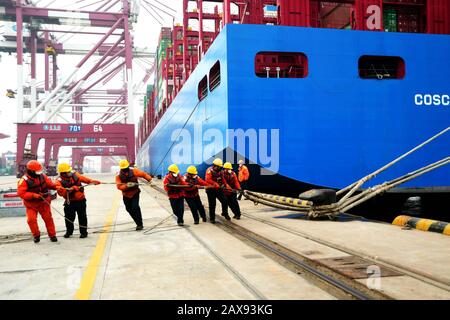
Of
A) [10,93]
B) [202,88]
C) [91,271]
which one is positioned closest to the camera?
[91,271]

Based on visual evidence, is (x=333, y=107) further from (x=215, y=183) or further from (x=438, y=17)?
(x=438, y=17)

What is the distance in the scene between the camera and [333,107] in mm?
10555

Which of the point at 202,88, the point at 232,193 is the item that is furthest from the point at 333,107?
the point at 202,88

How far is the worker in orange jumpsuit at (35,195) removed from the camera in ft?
20.8

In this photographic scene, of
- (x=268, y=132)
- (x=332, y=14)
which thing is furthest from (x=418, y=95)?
(x=332, y=14)

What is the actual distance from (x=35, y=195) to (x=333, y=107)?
789cm

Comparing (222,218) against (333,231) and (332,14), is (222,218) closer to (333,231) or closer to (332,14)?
(333,231)

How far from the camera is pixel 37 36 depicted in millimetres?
40594

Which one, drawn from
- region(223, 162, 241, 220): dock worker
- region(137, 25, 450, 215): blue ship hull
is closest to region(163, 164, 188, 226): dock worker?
region(223, 162, 241, 220): dock worker

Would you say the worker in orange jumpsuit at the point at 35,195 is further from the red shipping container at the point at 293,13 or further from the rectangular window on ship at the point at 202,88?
the rectangular window on ship at the point at 202,88

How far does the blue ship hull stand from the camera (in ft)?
34.1

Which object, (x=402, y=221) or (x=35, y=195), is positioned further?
(x=402, y=221)

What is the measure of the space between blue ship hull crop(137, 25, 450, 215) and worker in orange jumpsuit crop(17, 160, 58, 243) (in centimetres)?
515

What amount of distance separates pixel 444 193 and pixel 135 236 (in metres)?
9.75
